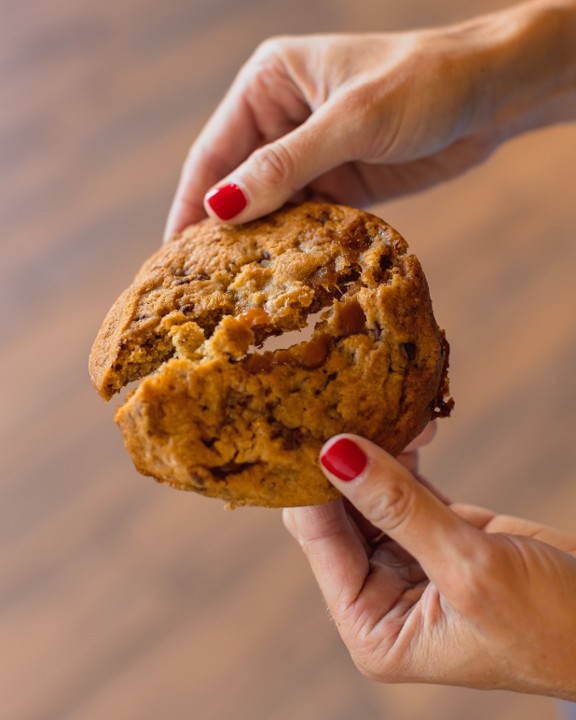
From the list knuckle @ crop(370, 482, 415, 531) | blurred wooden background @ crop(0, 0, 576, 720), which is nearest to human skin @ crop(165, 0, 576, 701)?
knuckle @ crop(370, 482, 415, 531)

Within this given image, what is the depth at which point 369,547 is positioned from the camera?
4.99ft

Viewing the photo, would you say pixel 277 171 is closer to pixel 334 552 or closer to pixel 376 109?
pixel 376 109

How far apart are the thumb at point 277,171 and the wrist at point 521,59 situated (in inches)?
14.6

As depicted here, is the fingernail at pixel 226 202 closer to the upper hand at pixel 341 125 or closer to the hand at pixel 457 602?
the upper hand at pixel 341 125

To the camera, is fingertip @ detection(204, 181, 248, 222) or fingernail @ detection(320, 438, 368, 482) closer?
fingernail @ detection(320, 438, 368, 482)

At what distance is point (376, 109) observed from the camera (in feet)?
4.83

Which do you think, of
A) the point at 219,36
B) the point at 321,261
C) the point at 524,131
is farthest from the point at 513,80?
the point at 219,36

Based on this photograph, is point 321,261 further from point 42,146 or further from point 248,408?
point 42,146

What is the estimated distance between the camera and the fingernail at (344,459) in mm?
1044

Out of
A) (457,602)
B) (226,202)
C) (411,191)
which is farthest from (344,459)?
(411,191)

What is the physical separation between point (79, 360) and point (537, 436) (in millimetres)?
1290

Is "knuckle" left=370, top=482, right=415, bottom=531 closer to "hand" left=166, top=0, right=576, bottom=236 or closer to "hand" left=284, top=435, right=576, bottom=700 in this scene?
"hand" left=284, top=435, right=576, bottom=700

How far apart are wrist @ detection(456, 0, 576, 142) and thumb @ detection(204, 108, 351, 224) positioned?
37 cm

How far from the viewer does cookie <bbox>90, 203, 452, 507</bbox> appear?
105 centimetres
